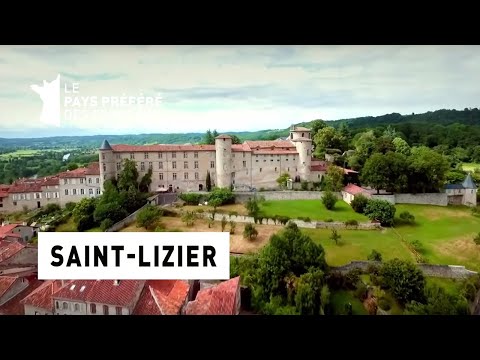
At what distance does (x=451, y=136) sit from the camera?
24.7ft

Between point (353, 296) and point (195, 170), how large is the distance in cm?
387

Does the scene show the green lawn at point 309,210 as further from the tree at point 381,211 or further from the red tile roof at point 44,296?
the red tile roof at point 44,296

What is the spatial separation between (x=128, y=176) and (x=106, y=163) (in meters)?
0.45

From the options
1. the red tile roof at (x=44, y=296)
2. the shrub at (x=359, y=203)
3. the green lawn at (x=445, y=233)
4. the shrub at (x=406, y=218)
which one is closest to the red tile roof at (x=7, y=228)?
the red tile roof at (x=44, y=296)

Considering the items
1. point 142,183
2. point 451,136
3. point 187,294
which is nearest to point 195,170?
point 142,183

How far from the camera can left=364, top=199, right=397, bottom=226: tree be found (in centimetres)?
689

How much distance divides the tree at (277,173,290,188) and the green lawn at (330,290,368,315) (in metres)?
2.88

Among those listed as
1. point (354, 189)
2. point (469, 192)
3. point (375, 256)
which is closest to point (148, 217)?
point (375, 256)

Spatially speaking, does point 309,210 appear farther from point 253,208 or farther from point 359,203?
point 253,208

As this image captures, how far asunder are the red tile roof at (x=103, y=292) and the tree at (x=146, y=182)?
2.60 meters

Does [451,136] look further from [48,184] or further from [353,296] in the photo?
[48,184]

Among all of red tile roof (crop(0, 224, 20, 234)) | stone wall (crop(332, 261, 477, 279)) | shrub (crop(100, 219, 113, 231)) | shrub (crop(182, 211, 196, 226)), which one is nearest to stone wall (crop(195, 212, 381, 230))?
shrub (crop(182, 211, 196, 226))
